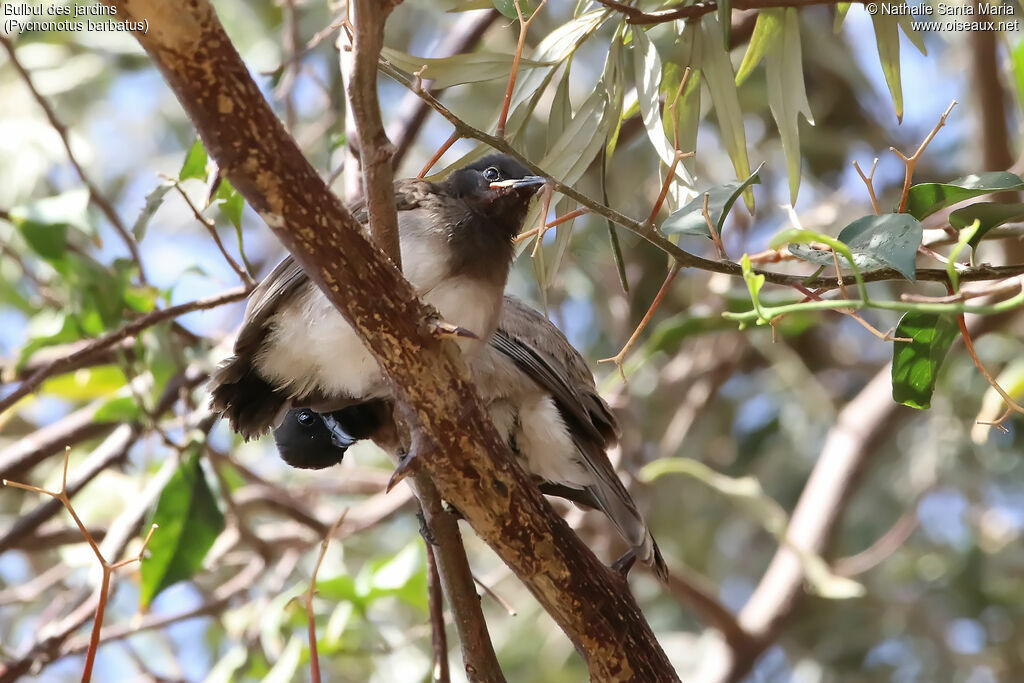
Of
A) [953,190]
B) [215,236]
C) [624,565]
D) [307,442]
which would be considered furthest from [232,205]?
[953,190]

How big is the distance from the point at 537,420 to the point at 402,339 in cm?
106

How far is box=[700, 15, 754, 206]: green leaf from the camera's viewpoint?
208 cm

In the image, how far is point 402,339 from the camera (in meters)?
1.48

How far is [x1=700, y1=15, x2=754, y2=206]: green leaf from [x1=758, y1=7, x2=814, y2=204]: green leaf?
7cm

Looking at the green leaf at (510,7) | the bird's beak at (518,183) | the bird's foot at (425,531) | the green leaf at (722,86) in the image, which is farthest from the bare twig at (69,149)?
the green leaf at (722,86)

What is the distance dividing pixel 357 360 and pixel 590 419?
621 millimetres

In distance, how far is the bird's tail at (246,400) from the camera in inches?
91.0

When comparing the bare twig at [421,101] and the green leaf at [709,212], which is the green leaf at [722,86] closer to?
the green leaf at [709,212]

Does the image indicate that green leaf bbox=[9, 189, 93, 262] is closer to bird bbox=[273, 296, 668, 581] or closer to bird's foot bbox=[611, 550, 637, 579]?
bird bbox=[273, 296, 668, 581]

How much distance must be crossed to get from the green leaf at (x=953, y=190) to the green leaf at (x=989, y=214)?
0.08 feet

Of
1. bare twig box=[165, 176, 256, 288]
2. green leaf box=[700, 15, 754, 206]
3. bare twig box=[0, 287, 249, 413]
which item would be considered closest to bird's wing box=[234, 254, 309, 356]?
bare twig box=[165, 176, 256, 288]

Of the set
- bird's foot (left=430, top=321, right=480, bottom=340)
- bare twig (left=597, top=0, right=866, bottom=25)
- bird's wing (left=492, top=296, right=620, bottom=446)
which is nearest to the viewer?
bird's foot (left=430, top=321, right=480, bottom=340)

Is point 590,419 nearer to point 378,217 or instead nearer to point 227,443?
point 378,217

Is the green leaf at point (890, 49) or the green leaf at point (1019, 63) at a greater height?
the green leaf at point (890, 49)
